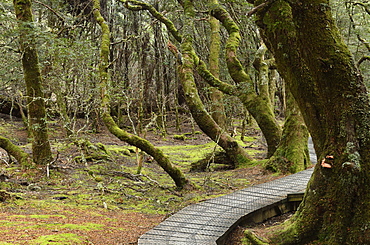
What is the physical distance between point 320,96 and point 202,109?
6.12 metres

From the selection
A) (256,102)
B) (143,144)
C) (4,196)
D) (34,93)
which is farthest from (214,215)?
(34,93)

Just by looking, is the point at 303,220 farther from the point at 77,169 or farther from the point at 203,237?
the point at 77,169

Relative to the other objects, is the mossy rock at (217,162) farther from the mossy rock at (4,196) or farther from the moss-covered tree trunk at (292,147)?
the mossy rock at (4,196)

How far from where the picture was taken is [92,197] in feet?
24.0

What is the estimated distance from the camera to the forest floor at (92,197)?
Result: 4.80 meters

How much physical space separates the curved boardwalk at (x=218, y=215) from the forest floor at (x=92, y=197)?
19.3 inches

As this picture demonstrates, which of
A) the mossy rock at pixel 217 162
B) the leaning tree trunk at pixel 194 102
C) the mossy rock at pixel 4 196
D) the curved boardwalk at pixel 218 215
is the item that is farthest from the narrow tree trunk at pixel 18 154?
the mossy rock at pixel 217 162

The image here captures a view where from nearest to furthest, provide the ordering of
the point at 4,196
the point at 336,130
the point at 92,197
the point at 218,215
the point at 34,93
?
1. the point at 336,130
2. the point at 218,215
3. the point at 4,196
4. the point at 92,197
5. the point at 34,93

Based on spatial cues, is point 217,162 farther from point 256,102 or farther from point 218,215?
point 218,215

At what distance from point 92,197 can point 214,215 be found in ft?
9.62

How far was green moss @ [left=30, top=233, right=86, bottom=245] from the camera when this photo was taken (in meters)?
4.14

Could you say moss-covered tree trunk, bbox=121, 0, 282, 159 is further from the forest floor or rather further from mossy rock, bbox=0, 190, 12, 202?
mossy rock, bbox=0, 190, 12, 202

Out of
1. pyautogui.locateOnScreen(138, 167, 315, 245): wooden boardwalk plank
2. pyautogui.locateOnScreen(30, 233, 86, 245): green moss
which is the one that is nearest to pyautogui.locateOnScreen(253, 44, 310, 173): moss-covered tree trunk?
pyautogui.locateOnScreen(138, 167, 315, 245): wooden boardwalk plank

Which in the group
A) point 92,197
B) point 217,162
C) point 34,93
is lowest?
point 92,197
